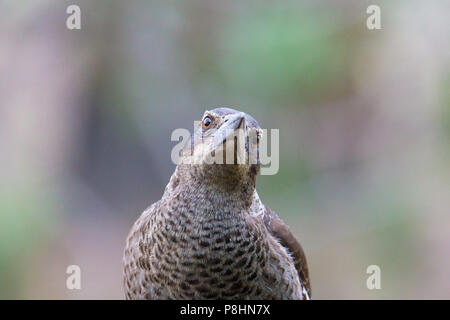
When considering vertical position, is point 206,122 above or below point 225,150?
above

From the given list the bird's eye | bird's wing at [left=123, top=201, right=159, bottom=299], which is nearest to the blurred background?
bird's wing at [left=123, top=201, right=159, bottom=299]

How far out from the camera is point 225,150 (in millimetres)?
2875

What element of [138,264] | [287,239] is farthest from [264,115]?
[138,264]

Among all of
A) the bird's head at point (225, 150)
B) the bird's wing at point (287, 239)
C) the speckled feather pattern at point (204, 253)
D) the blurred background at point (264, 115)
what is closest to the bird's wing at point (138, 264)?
the speckled feather pattern at point (204, 253)

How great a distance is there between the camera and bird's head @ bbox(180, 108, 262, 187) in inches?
113

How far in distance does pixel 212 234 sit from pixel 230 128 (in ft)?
1.83

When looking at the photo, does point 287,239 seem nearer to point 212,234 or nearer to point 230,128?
point 212,234

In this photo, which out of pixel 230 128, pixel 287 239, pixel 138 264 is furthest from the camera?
pixel 287 239

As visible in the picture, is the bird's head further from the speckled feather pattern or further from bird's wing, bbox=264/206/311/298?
bird's wing, bbox=264/206/311/298

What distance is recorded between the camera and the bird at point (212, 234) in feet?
9.44

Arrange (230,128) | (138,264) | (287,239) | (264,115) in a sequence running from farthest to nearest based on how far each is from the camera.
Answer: (264,115), (287,239), (138,264), (230,128)

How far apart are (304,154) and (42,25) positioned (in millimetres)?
4386

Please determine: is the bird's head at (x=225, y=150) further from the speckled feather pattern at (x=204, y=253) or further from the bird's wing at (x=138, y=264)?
the bird's wing at (x=138, y=264)

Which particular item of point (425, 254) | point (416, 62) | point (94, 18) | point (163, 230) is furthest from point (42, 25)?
point (425, 254)
